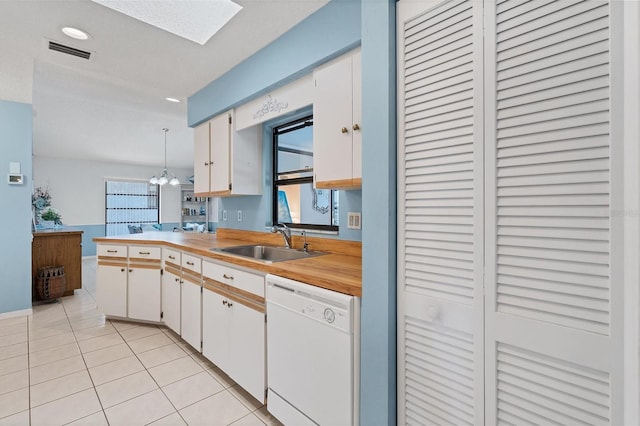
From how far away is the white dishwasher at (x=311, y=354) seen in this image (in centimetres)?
136

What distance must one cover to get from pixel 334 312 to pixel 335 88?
1.29m

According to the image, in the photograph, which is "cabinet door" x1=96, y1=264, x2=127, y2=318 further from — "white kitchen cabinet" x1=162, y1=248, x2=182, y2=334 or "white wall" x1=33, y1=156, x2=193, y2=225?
"white wall" x1=33, y1=156, x2=193, y2=225

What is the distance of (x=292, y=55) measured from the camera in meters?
2.17

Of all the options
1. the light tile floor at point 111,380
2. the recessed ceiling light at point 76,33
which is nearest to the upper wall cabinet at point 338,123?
the light tile floor at point 111,380

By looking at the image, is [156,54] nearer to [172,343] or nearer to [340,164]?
[340,164]

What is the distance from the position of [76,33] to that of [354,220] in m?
2.44

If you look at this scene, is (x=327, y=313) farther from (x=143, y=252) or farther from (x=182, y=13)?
(x=143, y=252)

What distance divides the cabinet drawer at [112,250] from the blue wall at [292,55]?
1678 millimetres

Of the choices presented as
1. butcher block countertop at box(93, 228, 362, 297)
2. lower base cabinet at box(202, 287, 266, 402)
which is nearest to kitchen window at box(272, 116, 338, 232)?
butcher block countertop at box(93, 228, 362, 297)

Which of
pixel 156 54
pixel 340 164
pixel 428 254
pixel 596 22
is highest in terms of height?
pixel 156 54

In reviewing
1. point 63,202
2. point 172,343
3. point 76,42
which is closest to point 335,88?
point 76,42

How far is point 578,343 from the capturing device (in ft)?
2.85

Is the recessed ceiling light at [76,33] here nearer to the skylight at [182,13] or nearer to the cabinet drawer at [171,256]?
the skylight at [182,13]

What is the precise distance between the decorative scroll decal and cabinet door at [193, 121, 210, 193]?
33.9 inches
